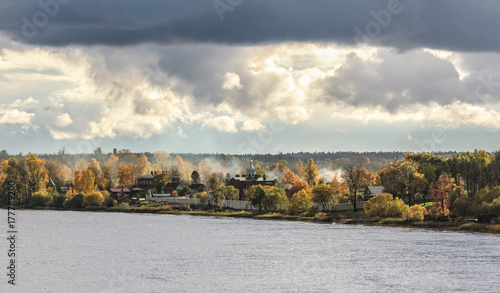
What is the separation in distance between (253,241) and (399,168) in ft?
196

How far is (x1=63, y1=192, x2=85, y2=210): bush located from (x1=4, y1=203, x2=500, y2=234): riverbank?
3.80 meters

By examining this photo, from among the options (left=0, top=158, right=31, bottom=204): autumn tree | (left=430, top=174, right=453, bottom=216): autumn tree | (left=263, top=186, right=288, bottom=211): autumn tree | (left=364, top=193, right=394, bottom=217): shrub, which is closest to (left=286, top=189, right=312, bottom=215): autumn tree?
(left=263, top=186, right=288, bottom=211): autumn tree

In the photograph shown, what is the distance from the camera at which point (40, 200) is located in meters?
187

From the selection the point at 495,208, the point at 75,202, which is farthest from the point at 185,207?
the point at 495,208

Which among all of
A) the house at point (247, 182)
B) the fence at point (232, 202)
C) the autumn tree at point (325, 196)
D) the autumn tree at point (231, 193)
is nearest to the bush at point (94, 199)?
the fence at point (232, 202)

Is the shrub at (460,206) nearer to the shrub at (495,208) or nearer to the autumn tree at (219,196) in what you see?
the shrub at (495,208)

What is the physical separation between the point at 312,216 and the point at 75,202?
8185cm

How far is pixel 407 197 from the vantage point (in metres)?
146

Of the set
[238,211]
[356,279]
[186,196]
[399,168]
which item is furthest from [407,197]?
[356,279]

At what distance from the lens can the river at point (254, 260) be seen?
56.5 metres

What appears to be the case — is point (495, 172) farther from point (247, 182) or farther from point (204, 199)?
point (204, 199)

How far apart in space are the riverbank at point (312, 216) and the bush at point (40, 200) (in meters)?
2.16

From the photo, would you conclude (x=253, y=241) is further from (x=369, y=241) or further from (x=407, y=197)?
(x=407, y=197)

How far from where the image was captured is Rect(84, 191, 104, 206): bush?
18544 cm
